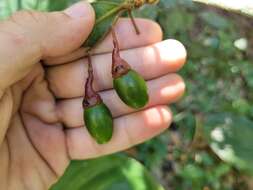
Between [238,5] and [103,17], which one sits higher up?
[238,5]

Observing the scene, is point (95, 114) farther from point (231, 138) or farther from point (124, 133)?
point (231, 138)

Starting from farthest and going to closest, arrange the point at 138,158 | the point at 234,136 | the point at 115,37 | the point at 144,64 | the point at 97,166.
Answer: the point at 138,158, the point at 234,136, the point at 97,166, the point at 144,64, the point at 115,37

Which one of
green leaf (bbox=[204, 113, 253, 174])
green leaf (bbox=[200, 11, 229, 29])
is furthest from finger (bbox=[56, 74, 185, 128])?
green leaf (bbox=[200, 11, 229, 29])

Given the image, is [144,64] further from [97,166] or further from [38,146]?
[97,166]

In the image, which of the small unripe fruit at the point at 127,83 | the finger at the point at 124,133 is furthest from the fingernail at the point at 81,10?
the finger at the point at 124,133

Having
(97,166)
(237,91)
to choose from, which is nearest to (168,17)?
(237,91)

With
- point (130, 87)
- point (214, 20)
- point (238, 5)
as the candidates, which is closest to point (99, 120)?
point (130, 87)
